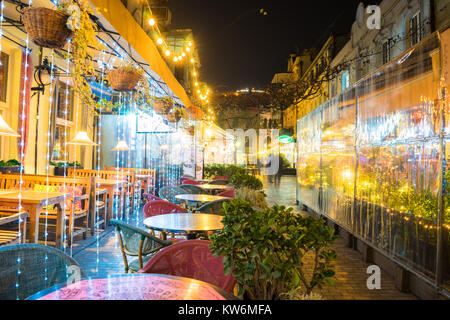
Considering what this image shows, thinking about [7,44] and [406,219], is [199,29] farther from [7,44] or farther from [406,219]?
[406,219]

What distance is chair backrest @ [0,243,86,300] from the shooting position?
165 cm

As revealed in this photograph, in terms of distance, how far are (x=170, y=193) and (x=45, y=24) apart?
12.7 feet

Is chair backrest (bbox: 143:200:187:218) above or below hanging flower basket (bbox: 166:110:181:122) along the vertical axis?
below

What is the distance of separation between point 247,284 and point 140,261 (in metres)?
1.29

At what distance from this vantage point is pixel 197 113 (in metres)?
9.71

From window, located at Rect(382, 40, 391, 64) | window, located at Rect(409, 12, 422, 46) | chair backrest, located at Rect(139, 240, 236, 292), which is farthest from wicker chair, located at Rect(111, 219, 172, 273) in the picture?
window, located at Rect(382, 40, 391, 64)

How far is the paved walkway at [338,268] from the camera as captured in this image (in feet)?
10.8

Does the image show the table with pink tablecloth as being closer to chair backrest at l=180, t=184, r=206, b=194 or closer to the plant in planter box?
the plant in planter box

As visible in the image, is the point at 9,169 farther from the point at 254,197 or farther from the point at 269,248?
the point at 269,248

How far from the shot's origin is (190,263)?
198 centimetres

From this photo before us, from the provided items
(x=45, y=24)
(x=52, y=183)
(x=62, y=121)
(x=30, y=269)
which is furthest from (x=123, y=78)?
(x=62, y=121)

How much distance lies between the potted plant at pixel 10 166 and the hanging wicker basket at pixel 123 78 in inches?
118

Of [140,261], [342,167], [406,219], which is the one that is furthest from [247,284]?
[342,167]

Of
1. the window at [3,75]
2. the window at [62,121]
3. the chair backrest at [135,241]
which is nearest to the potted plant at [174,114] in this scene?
the window at [62,121]
